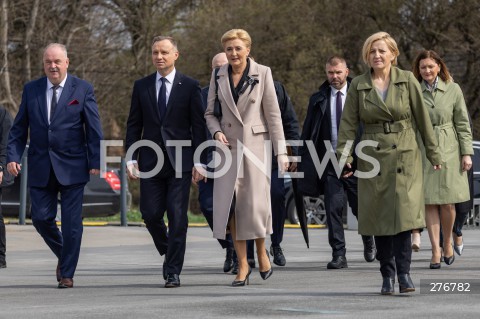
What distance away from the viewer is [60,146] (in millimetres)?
10258

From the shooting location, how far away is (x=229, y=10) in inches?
1634

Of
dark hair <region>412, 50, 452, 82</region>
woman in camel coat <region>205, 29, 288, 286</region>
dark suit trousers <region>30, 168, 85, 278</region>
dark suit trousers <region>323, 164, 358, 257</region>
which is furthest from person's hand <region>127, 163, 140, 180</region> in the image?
dark hair <region>412, 50, 452, 82</region>

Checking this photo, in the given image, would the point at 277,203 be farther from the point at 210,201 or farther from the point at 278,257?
the point at 210,201

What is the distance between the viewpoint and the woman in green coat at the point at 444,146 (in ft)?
38.0

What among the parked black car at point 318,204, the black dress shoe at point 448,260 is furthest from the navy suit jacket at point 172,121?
the parked black car at point 318,204

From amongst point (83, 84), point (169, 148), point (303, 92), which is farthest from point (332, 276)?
point (303, 92)

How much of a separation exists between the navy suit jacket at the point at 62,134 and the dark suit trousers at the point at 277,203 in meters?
2.21

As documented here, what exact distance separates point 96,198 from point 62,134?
12167 millimetres

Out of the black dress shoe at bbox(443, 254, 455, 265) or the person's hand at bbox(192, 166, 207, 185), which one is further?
the black dress shoe at bbox(443, 254, 455, 265)

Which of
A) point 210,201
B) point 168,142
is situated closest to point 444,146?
point 210,201

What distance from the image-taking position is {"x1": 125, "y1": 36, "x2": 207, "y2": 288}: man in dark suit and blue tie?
10078 millimetres

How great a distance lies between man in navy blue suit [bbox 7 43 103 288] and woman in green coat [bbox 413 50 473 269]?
3.07 m

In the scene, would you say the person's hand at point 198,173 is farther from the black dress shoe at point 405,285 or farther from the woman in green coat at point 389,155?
the black dress shoe at point 405,285

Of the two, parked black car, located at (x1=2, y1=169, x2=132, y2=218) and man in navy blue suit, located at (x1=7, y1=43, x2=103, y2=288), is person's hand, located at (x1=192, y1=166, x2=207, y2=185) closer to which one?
man in navy blue suit, located at (x1=7, y1=43, x2=103, y2=288)
